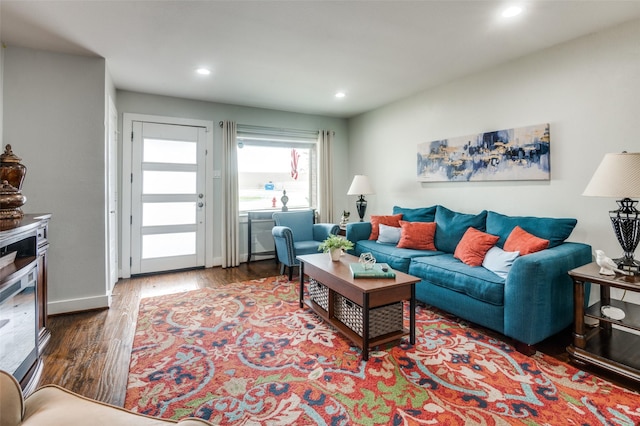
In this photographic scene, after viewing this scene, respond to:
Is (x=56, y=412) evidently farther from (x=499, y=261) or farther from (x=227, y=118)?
(x=227, y=118)

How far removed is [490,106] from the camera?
3379mm

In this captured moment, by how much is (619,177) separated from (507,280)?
95cm

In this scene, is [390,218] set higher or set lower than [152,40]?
lower

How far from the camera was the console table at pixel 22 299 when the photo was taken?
1649mm

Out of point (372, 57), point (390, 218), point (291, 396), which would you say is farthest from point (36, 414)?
point (390, 218)

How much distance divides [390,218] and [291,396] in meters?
2.77

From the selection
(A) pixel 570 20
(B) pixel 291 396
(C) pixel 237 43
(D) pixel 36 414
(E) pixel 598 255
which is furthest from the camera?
(C) pixel 237 43

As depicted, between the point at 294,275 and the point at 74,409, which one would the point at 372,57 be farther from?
the point at 74,409

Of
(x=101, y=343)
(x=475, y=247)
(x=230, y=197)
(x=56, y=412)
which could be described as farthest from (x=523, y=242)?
(x=230, y=197)

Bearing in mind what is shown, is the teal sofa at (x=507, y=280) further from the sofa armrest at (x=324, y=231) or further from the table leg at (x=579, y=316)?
the sofa armrest at (x=324, y=231)

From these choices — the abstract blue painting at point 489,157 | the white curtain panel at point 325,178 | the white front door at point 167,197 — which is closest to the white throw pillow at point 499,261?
the abstract blue painting at point 489,157

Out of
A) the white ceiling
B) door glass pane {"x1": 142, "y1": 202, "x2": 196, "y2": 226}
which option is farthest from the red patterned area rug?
the white ceiling

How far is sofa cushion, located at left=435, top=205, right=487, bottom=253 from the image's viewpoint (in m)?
3.28

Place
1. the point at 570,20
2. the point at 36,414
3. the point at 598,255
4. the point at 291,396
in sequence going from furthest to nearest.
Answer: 1. the point at 570,20
2. the point at 598,255
3. the point at 291,396
4. the point at 36,414
